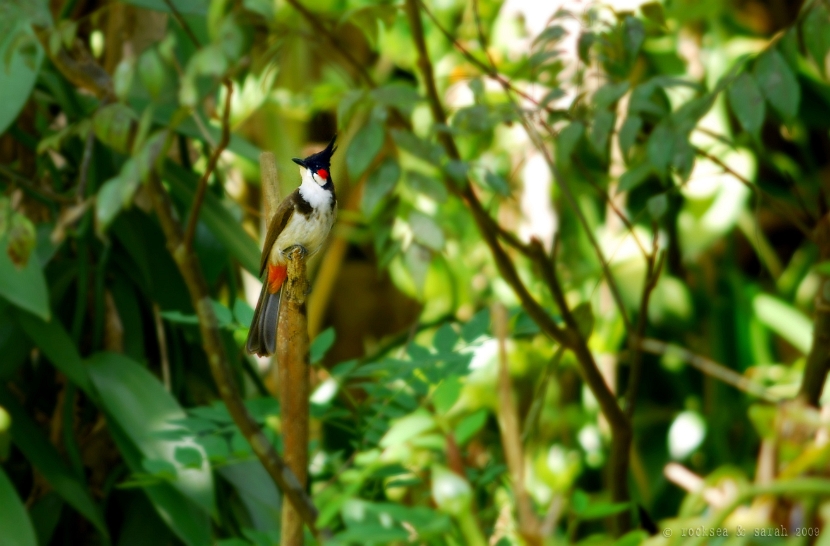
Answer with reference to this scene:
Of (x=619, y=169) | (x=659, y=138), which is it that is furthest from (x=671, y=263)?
(x=659, y=138)

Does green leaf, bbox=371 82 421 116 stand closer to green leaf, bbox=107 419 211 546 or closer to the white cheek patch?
the white cheek patch

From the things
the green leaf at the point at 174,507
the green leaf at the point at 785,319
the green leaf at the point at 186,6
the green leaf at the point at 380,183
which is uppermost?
the green leaf at the point at 186,6

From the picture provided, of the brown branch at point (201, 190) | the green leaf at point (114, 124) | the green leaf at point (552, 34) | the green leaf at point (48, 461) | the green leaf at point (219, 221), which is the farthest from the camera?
the green leaf at point (219, 221)

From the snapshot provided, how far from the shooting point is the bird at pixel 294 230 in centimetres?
80

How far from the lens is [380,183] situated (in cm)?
107

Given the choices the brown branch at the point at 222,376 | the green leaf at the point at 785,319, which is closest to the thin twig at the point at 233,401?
the brown branch at the point at 222,376

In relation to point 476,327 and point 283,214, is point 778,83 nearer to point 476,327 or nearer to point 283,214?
point 476,327

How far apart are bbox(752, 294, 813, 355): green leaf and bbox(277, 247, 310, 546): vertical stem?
1.86m

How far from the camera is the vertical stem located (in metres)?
0.75

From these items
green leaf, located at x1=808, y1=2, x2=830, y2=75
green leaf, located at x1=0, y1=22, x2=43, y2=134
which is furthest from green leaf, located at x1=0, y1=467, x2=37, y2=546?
green leaf, located at x1=808, y1=2, x2=830, y2=75

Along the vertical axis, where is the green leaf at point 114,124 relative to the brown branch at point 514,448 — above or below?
above

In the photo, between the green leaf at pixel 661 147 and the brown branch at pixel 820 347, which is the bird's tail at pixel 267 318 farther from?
the brown branch at pixel 820 347

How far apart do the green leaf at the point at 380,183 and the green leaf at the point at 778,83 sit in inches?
17.9

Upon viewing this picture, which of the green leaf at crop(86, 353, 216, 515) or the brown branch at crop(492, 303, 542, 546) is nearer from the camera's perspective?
the brown branch at crop(492, 303, 542, 546)
